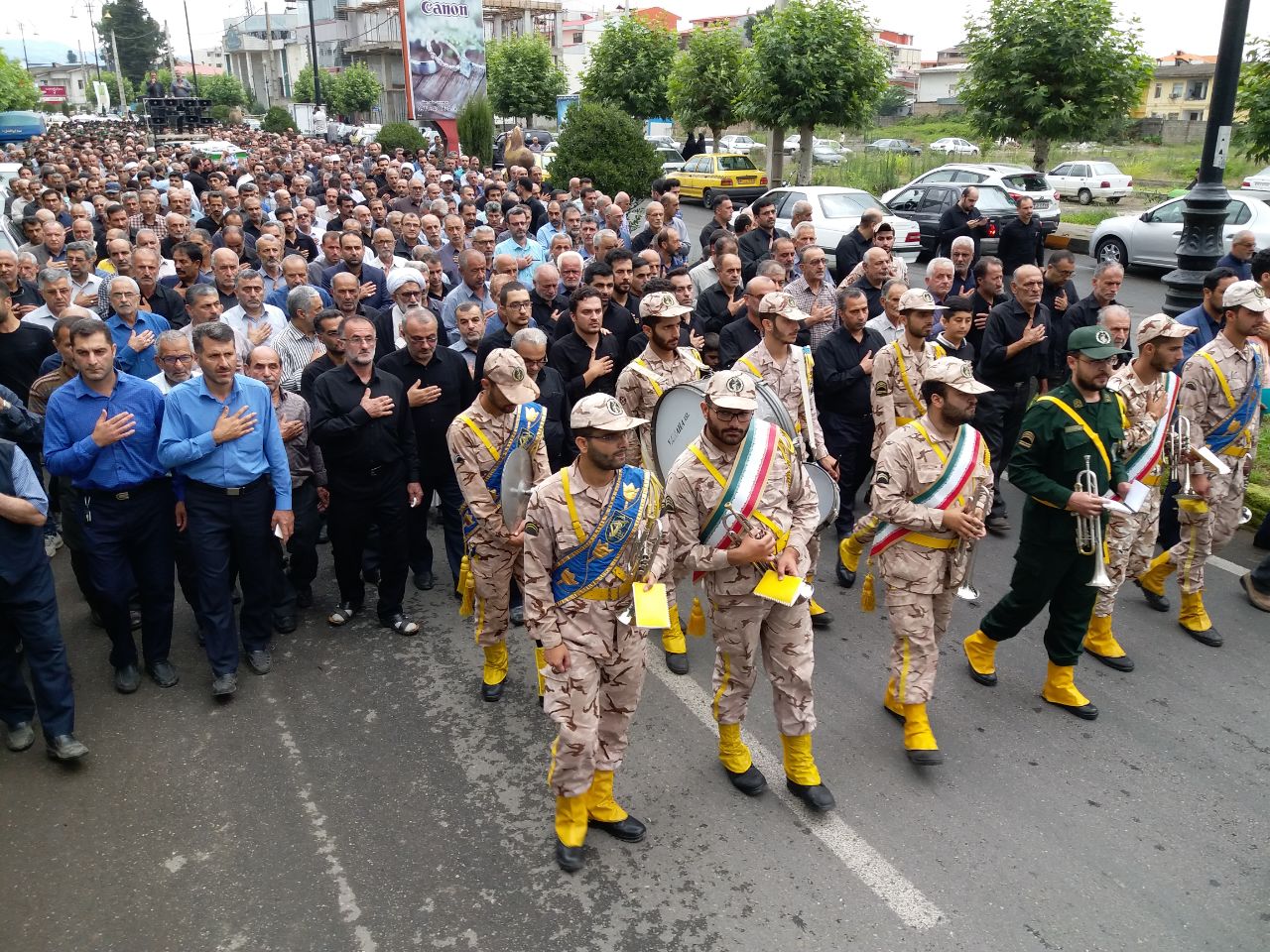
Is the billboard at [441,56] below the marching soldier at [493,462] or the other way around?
the other way around

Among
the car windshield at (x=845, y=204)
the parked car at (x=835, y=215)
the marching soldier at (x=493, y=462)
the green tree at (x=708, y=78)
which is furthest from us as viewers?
the green tree at (x=708, y=78)

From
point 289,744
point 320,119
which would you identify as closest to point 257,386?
point 289,744

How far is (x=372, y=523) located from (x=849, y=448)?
342 centimetres

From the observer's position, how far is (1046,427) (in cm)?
528

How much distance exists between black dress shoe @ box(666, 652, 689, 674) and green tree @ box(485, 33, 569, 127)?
152ft

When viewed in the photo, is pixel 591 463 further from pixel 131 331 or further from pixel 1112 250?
pixel 1112 250

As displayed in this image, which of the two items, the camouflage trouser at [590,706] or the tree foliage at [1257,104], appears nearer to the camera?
the camouflage trouser at [590,706]

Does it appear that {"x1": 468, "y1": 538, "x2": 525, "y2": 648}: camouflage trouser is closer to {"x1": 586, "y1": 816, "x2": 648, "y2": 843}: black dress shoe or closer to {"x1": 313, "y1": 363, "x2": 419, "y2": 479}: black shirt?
→ {"x1": 313, "y1": 363, "x2": 419, "y2": 479}: black shirt

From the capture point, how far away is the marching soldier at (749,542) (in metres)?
4.37

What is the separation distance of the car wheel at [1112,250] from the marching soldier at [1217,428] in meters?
14.7

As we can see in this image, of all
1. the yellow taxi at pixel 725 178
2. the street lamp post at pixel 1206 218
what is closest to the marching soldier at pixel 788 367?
the street lamp post at pixel 1206 218

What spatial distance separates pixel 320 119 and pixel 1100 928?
159ft

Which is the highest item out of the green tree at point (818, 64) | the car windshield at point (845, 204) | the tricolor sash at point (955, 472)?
the green tree at point (818, 64)

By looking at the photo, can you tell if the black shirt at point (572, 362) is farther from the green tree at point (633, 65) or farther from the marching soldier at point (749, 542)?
the green tree at point (633, 65)
